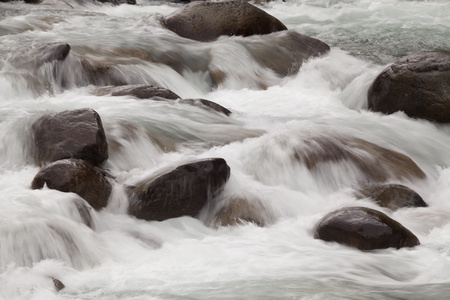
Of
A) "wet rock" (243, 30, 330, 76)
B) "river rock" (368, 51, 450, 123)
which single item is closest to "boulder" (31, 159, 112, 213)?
"river rock" (368, 51, 450, 123)

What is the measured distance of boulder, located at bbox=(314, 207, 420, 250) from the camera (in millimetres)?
5516

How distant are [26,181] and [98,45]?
460 cm

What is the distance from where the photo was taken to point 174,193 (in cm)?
601

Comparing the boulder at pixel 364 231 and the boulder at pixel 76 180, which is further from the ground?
the boulder at pixel 364 231

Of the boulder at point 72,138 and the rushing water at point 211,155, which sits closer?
the rushing water at point 211,155

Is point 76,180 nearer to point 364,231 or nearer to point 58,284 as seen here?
point 58,284

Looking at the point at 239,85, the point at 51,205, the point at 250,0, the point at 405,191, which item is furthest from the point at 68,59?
the point at 250,0

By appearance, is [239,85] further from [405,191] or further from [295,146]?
[405,191]

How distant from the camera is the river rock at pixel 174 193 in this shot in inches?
236

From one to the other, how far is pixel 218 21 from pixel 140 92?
378 cm

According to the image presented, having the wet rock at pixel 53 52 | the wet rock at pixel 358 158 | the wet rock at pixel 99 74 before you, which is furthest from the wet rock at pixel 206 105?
the wet rock at pixel 53 52

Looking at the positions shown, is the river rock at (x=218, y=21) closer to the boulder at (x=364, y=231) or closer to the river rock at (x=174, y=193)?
the river rock at (x=174, y=193)

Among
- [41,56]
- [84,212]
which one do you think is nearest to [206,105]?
[41,56]

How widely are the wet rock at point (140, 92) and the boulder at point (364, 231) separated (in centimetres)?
326
